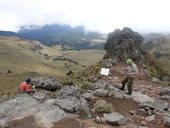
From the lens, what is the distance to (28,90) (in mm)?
26516

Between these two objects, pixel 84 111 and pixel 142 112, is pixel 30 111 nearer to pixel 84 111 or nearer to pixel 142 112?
pixel 84 111

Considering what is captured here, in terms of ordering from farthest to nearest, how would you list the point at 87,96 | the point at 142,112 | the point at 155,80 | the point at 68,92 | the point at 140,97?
1. the point at 155,80
2. the point at 140,97
3. the point at 87,96
4. the point at 68,92
5. the point at 142,112

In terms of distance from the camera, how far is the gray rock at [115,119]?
72.6ft

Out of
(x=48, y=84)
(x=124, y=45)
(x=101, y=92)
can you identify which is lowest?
(x=101, y=92)

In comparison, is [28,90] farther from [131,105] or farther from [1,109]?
[131,105]

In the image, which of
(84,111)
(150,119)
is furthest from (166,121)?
(84,111)

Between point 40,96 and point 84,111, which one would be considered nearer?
point 84,111

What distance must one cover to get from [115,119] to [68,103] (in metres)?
3.49

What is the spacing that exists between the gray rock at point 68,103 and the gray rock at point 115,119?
1.93 metres

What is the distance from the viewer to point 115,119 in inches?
879

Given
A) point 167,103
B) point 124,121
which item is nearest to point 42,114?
point 124,121

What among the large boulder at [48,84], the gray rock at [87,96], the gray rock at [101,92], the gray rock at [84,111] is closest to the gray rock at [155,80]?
the gray rock at [101,92]

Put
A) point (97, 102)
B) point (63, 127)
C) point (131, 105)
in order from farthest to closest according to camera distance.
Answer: point (131, 105) → point (97, 102) → point (63, 127)

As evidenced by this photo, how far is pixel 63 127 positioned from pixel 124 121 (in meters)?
3.72
